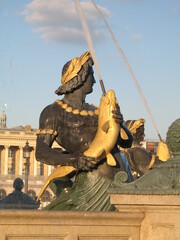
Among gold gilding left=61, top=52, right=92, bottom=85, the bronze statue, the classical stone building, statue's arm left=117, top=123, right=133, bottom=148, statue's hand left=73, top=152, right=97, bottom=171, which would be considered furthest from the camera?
the classical stone building

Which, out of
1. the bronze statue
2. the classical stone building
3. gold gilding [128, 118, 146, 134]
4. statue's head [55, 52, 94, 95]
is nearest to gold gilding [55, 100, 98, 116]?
statue's head [55, 52, 94, 95]

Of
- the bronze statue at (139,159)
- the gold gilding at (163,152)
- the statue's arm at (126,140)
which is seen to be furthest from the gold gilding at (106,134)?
the bronze statue at (139,159)

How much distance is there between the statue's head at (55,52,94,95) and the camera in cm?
769

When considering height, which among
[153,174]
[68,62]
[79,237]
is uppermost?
[68,62]

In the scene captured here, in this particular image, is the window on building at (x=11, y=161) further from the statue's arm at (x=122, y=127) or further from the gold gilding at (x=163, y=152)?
the statue's arm at (x=122, y=127)

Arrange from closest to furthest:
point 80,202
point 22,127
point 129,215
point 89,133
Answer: point 129,215
point 80,202
point 89,133
point 22,127

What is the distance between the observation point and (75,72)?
7.68 metres

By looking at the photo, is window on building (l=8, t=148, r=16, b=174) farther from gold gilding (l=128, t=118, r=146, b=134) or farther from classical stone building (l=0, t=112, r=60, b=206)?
gold gilding (l=128, t=118, r=146, b=134)

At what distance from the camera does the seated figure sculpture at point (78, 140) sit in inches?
276

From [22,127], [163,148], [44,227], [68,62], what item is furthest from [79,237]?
[22,127]

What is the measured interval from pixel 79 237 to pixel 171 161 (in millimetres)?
854

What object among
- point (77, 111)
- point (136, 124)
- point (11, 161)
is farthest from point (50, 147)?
point (11, 161)

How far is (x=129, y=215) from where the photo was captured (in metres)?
5.41

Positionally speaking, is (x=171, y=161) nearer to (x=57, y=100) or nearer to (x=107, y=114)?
(x=107, y=114)
